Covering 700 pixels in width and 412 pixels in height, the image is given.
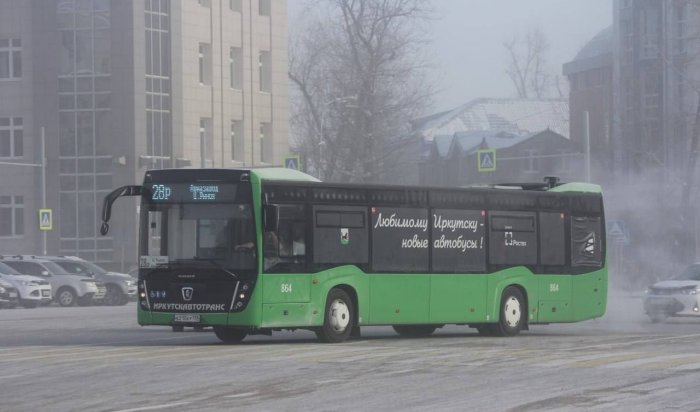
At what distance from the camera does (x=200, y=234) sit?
22781 millimetres

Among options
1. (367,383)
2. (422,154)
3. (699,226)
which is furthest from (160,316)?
(422,154)

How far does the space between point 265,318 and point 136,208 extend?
43337 mm

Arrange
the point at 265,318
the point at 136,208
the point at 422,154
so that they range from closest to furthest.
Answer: the point at 265,318 → the point at 136,208 → the point at 422,154

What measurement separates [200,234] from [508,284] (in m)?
6.69

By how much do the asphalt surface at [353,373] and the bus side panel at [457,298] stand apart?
20.7 inches

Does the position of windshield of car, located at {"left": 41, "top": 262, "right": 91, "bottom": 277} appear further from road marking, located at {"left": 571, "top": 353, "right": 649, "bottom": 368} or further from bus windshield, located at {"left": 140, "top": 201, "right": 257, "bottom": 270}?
road marking, located at {"left": 571, "top": 353, "right": 649, "bottom": 368}

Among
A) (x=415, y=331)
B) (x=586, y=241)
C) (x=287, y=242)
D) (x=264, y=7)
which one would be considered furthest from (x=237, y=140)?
(x=287, y=242)

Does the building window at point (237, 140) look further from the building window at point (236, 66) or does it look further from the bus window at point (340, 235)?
the bus window at point (340, 235)

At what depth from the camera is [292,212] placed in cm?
2319

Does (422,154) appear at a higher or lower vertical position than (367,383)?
higher

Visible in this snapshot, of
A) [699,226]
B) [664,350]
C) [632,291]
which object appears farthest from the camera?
[699,226]

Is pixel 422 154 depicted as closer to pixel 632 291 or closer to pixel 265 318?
pixel 632 291

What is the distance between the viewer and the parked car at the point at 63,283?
47.7 meters

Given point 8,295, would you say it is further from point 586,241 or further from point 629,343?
point 629,343
